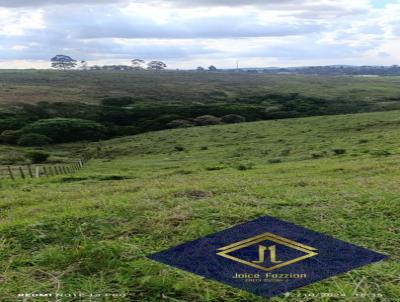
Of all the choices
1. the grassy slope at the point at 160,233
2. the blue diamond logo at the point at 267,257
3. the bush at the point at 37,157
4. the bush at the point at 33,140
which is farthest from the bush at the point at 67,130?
the blue diamond logo at the point at 267,257

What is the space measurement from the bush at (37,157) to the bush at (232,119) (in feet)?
123

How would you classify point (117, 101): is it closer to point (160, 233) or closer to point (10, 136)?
point (10, 136)

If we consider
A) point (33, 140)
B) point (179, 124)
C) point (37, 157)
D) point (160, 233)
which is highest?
point (160, 233)

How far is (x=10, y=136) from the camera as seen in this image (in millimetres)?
70125

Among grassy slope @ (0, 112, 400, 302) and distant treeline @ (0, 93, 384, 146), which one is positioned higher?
grassy slope @ (0, 112, 400, 302)

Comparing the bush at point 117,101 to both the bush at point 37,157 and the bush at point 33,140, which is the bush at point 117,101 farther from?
the bush at point 37,157

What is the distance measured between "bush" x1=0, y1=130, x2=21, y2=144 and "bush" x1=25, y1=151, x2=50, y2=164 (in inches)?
526

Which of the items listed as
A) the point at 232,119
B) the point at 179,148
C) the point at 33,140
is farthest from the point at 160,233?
the point at 232,119

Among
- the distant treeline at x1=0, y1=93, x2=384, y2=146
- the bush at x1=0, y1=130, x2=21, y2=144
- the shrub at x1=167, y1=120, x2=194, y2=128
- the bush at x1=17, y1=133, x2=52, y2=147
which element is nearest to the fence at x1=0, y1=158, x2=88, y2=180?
the bush at x1=17, y1=133, x2=52, y2=147

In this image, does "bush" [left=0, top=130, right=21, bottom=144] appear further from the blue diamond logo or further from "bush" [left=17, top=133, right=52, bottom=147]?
the blue diamond logo

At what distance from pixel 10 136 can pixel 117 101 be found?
39842 millimetres

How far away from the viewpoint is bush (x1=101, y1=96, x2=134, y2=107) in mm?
104812

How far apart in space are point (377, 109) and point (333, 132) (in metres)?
48.8

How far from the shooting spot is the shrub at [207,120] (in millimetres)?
85200
